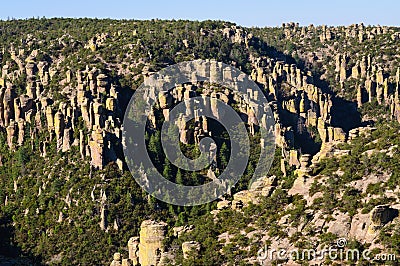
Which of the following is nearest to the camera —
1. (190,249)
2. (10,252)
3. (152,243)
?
(190,249)

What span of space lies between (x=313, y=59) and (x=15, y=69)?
261 feet

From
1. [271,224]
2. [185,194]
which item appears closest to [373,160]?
[271,224]

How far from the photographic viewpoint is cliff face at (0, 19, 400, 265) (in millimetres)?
55562

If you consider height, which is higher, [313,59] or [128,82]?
[313,59]

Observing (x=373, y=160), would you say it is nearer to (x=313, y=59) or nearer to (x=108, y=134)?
(x=108, y=134)

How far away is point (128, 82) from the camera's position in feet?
388

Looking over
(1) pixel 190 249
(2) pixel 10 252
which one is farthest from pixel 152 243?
(2) pixel 10 252

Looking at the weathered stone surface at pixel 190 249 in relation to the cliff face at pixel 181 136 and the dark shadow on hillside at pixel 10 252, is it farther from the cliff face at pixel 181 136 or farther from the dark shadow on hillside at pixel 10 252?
the dark shadow on hillside at pixel 10 252

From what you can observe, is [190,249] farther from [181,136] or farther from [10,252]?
[181,136]

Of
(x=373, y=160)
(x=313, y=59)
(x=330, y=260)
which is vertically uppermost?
(x=313, y=59)

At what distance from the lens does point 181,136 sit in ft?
340

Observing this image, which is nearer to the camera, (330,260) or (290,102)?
(330,260)

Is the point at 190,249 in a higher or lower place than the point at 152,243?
lower

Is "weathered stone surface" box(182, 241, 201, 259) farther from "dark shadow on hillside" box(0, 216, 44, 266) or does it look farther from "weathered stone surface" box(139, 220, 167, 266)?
"dark shadow on hillside" box(0, 216, 44, 266)
